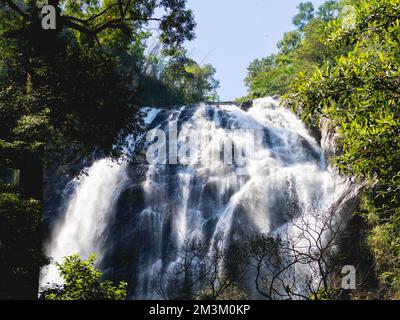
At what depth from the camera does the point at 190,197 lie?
68.2 feet

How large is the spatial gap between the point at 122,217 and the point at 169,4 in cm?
1037

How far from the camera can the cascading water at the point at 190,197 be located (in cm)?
1922

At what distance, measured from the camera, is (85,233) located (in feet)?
69.4

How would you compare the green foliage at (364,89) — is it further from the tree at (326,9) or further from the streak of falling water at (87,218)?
the tree at (326,9)

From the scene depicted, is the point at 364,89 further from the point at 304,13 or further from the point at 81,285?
the point at 304,13

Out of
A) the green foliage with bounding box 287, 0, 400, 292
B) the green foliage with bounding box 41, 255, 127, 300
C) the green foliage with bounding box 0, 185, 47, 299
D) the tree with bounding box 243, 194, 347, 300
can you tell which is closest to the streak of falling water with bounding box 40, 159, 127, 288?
the tree with bounding box 243, 194, 347, 300

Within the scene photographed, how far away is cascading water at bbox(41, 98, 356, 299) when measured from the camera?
19219mm

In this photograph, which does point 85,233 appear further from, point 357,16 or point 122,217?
point 357,16

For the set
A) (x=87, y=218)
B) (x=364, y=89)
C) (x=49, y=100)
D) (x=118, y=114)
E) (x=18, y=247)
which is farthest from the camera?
(x=87, y=218)

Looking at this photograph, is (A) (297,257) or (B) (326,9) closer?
(A) (297,257)

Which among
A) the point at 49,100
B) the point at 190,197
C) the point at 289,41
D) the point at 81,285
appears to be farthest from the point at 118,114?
the point at 289,41

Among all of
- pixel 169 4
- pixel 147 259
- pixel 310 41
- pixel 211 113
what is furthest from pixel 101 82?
pixel 310 41

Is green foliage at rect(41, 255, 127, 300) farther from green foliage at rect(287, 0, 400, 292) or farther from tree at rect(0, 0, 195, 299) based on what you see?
green foliage at rect(287, 0, 400, 292)

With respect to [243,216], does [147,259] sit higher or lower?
lower
